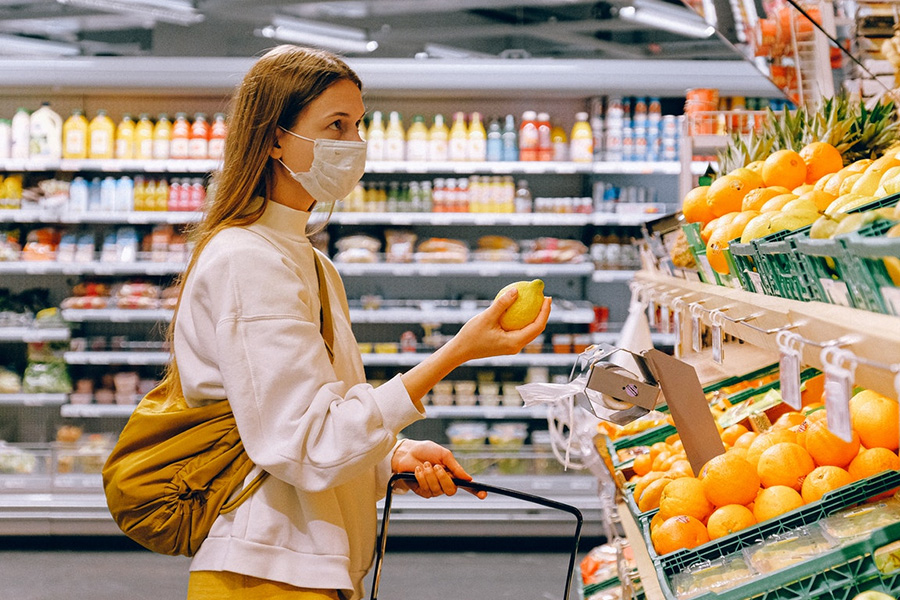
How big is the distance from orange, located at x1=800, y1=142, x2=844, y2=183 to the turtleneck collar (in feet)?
3.36

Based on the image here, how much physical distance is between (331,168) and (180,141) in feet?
11.4

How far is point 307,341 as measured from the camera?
122cm

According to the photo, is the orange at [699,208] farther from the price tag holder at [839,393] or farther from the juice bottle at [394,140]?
the juice bottle at [394,140]

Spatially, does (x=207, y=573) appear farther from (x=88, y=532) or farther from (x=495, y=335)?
(x=88, y=532)

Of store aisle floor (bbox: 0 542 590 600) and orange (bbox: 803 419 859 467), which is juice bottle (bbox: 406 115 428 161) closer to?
store aisle floor (bbox: 0 542 590 600)

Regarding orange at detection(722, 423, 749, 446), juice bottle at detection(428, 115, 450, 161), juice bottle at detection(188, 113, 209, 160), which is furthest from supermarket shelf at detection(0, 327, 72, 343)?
orange at detection(722, 423, 749, 446)

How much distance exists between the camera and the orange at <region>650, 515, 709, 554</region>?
1.37m

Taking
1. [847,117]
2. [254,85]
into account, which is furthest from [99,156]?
[847,117]

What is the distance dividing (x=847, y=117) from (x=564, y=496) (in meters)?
2.99

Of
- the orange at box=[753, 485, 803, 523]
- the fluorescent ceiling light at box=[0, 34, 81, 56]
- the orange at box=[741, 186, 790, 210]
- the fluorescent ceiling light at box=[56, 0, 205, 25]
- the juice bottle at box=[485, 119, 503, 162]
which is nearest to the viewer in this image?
the orange at box=[753, 485, 803, 523]

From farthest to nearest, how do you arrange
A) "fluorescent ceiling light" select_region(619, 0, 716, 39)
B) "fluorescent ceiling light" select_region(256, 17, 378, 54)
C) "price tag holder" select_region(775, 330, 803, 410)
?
"fluorescent ceiling light" select_region(619, 0, 716, 39)
"fluorescent ceiling light" select_region(256, 17, 378, 54)
"price tag holder" select_region(775, 330, 803, 410)

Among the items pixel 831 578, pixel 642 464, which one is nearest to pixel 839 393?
pixel 831 578

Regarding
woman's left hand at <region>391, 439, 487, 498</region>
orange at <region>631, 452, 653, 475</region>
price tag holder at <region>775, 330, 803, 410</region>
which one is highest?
price tag holder at <region>775, 330, 803, 410</region>

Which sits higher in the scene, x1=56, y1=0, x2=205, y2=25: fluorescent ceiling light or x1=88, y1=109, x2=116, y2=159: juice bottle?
x1=56, y1=0, x2=205, y2=25: fluorescent ceiling light
